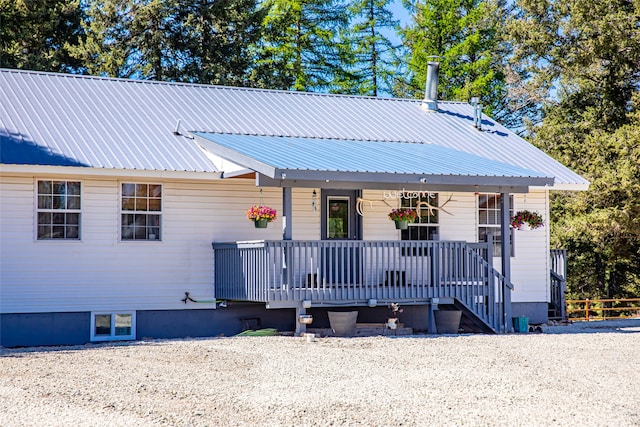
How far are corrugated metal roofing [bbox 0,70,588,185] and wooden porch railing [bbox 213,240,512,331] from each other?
75.0 inches

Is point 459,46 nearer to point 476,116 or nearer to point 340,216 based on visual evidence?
point 476,116

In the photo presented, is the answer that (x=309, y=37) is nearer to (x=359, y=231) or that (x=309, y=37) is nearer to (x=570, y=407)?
(x=359, y=231)

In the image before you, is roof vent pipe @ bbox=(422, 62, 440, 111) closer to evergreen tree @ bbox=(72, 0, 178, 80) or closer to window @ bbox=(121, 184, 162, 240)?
window @ bbox=(121, 184, 162, 240)

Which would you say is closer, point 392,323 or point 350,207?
point 392,323

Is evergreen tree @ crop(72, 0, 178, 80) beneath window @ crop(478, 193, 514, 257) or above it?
above

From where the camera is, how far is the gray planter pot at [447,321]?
18153mm

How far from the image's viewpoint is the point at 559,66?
102 feet

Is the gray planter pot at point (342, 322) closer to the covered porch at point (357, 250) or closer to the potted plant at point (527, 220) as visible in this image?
the covered porch at point (357, 250)

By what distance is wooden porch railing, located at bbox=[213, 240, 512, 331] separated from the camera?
656 inches

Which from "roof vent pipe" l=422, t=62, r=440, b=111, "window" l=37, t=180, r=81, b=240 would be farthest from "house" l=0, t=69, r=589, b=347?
"roof vent pipe" l=422, t=62, r=440, b=111

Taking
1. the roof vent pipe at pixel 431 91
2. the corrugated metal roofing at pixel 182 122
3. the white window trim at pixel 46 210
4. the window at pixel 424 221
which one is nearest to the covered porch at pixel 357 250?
the corrugated metal roofing at pixel 182 122

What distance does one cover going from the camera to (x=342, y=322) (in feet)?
57.1

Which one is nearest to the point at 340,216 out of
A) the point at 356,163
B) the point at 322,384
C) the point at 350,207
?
the point at 350,207

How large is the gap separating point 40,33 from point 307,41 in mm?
10866
